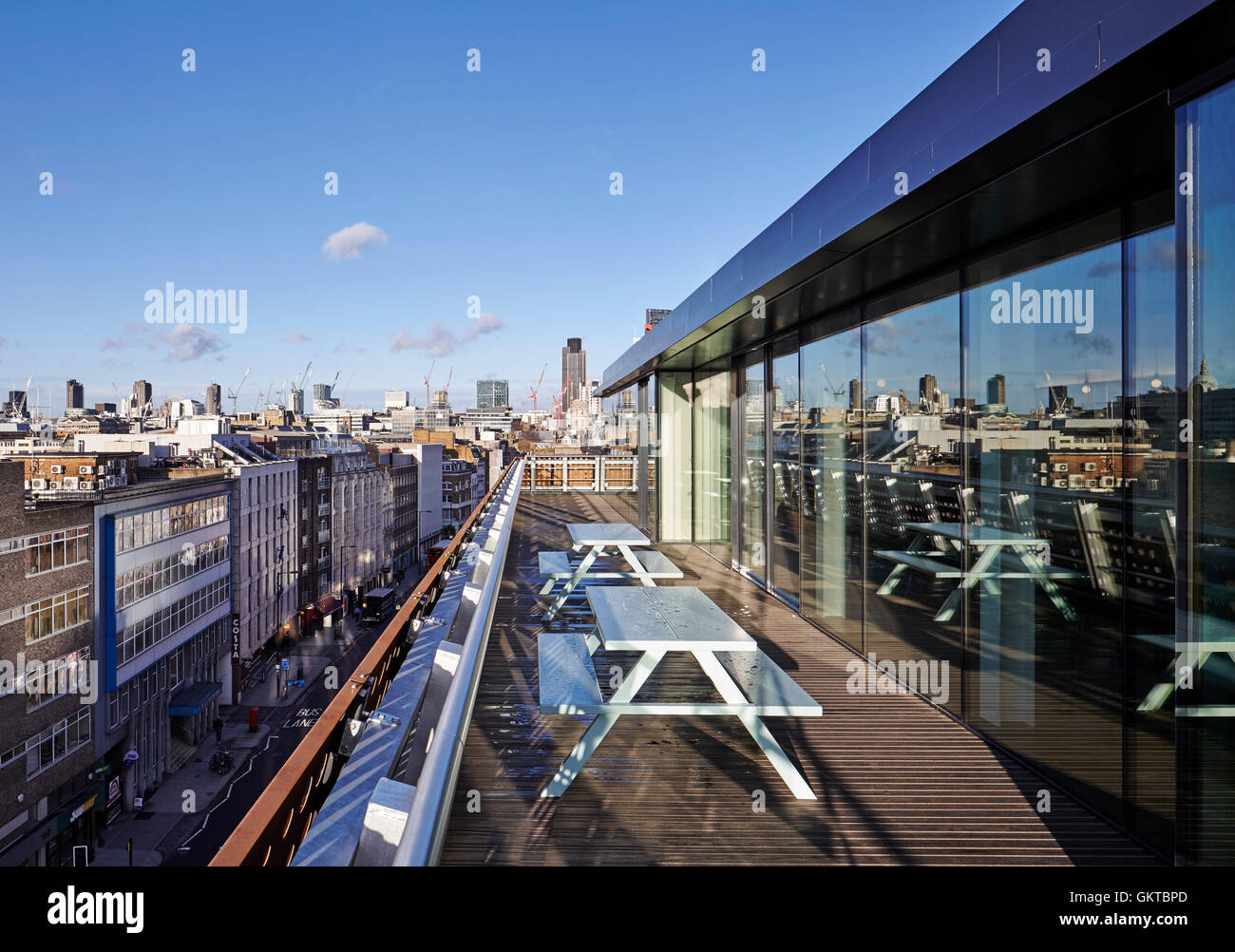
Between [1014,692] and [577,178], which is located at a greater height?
[577,178]

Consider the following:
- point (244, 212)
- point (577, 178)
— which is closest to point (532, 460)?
point (577, 178)

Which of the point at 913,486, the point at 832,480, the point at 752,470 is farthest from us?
the point at 752,470

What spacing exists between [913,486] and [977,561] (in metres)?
0.98

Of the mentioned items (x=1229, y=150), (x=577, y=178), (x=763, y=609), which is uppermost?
(x=577, y=178)

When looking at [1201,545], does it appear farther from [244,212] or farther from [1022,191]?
[244,212]

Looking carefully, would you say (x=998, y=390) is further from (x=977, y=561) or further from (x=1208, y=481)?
(x=1208, y=481)

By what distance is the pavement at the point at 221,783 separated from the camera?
25.5 metres

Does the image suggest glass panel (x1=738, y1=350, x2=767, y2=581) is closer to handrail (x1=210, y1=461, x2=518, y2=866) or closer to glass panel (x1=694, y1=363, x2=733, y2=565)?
glass panel (x1=694, y1=363, x2=733, y2=565)

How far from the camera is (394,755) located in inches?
103

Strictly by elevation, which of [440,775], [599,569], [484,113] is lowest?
[599,569]

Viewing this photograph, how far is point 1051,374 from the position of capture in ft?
14.3

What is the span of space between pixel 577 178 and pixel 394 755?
23169mm

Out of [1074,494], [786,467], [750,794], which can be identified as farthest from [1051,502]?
[786,467]

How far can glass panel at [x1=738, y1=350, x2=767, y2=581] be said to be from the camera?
9680 millimetres
